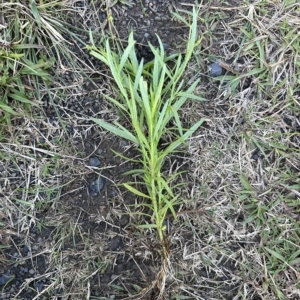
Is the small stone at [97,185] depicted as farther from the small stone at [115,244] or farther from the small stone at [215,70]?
the small stone at [215,70]

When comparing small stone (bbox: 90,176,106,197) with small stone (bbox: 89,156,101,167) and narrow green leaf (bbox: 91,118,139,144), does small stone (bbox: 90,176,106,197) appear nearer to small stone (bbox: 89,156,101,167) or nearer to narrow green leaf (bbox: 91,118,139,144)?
small stone (bbox: 89,156,101,167)

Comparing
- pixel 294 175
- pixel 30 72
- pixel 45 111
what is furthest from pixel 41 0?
pixel 294 175

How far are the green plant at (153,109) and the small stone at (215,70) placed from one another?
0.13 meters

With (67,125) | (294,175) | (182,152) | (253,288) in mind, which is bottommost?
(253,288)

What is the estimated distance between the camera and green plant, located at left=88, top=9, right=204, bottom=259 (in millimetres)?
1911

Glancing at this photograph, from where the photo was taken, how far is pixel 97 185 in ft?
6.82

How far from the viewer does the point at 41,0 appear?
2018 mm

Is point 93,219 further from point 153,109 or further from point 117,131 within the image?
point 153,109

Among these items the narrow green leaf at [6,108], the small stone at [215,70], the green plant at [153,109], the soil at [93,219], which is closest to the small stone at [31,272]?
the soil at [93,219]

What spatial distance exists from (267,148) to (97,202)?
77cm

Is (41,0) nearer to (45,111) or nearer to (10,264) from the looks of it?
(45,111)

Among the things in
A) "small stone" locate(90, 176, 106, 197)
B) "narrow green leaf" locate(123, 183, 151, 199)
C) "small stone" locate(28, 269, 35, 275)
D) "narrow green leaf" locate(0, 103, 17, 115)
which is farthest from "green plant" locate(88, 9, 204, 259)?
"small stone" locate(28, 269, 35, 275)

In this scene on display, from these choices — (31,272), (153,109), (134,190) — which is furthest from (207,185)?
(31,272)

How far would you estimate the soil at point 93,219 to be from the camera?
80.9 inches
